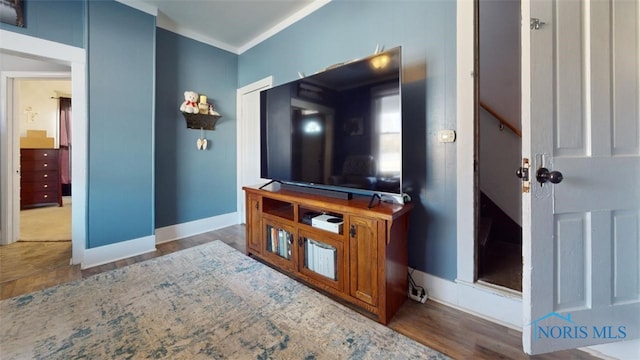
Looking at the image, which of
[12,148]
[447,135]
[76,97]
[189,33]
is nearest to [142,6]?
[189,33]

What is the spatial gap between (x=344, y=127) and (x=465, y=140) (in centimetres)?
80

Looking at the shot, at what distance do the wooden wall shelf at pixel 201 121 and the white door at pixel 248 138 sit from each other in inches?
14.6

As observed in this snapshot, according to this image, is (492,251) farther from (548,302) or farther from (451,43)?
(451,43)

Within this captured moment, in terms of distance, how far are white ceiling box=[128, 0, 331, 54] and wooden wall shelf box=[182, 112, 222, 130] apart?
1005 millimetres

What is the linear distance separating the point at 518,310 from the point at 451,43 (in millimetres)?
1685

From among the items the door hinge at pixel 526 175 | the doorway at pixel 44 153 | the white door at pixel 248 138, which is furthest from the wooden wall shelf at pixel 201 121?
the door hinge at pixel 526 175

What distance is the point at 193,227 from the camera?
10.4ft

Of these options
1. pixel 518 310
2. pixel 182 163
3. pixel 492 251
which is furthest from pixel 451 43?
pixel 182 163

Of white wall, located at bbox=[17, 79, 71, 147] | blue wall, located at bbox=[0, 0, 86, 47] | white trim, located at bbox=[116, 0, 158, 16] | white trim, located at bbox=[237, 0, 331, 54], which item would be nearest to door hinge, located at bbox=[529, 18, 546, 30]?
white trim, located at bbox=[237, 0, 331, 54]

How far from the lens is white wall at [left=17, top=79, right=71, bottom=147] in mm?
4816

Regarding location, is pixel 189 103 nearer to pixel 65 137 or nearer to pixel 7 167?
pixel 7 167

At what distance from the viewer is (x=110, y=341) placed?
1.23 m

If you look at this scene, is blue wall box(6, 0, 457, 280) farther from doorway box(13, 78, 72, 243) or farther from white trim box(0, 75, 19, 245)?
doorway box(13, 78, 72, 243)

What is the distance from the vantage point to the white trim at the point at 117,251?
7.39 feet
